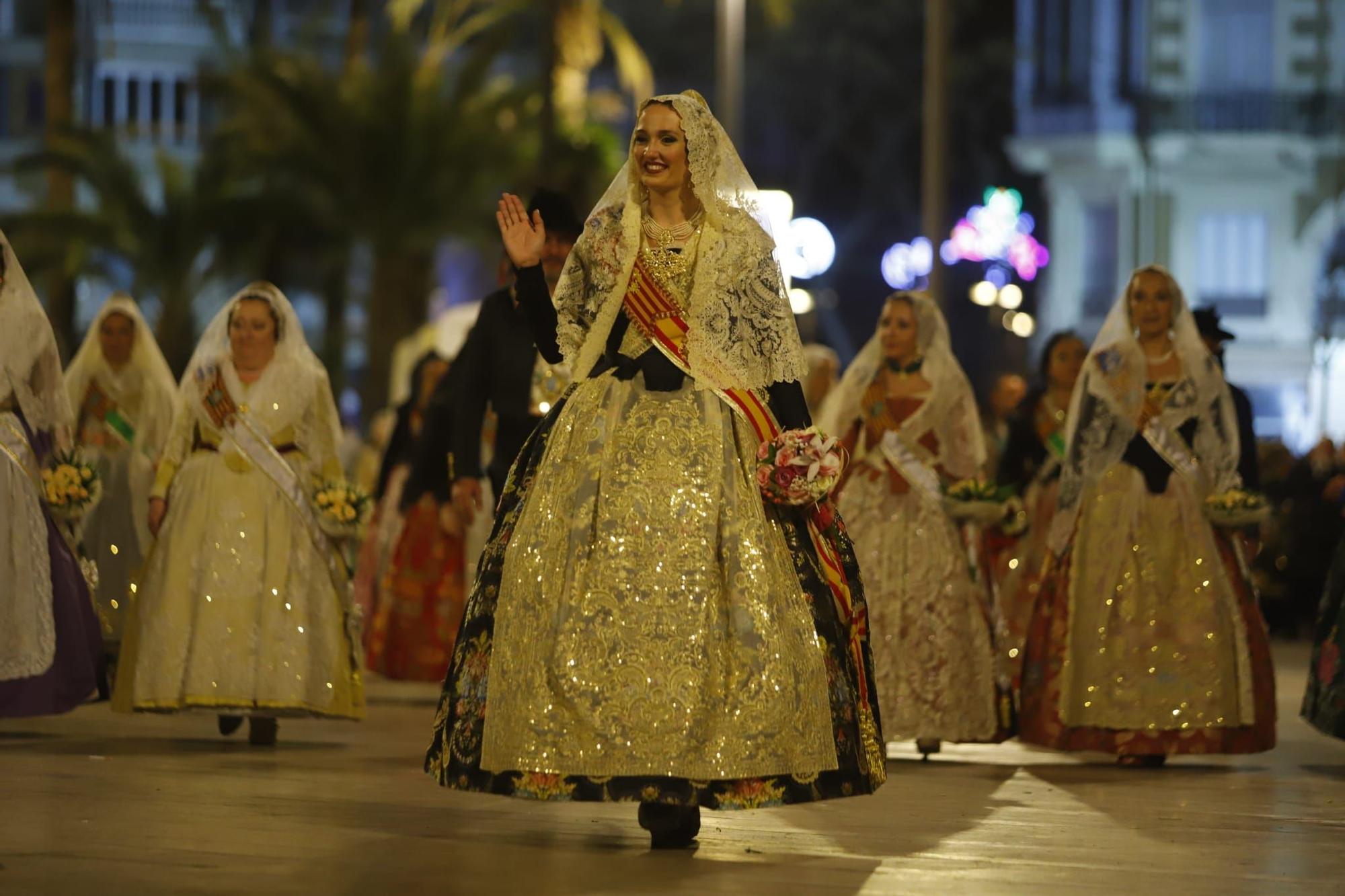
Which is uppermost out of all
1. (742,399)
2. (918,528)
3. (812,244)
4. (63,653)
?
(812,244)

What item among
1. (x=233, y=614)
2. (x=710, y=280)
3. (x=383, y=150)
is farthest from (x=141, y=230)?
(x=710, y=280)

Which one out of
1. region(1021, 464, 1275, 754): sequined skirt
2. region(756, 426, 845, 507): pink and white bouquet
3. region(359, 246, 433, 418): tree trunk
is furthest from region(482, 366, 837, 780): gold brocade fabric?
region(359, 246, 433, 418): tree trunk

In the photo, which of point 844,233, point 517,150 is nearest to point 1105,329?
point 517,150

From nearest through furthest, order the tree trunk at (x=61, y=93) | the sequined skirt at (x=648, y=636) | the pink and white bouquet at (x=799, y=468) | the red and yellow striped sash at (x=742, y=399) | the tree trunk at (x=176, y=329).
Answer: the sequined skirt at (x=648, y=636), the pink and white bouquet at (x=799, y=468), the red and yellow striped sash at (x=742, y=399), the tree trunk at (x=61, y=93), the tree trunk at (x=176, y=329)

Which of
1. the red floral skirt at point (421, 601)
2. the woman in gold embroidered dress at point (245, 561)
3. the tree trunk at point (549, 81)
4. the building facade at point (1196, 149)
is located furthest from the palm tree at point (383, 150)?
the woman in gold embroidered dress at point (245, 561)

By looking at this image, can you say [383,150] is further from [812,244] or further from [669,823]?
[669,823]

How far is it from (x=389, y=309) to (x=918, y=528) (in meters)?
20.1

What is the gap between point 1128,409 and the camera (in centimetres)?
1071

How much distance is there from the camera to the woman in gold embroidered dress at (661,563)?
6.90m

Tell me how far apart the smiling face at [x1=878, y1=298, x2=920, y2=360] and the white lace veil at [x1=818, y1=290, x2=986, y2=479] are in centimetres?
3

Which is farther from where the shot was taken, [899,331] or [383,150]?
[383,150]

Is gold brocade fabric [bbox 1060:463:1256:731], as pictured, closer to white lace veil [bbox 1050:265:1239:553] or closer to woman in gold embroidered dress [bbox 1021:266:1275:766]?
woman in gold embroidered dress [bbox 1021:266:1275:766]

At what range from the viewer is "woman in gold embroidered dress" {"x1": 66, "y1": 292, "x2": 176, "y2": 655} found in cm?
1258

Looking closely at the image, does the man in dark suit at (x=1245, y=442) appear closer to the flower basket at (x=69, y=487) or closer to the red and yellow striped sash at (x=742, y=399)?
the red and yellow striped sash at (x=742, y=399)
